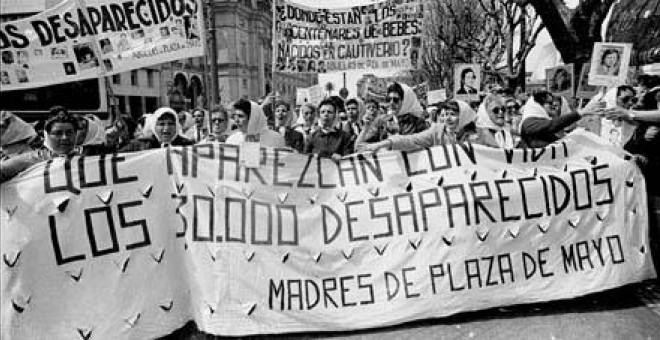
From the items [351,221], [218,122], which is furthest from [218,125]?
[351,221]

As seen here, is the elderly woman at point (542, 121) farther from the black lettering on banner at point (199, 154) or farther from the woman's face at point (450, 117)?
the black lettering on banner at point (199, 154)

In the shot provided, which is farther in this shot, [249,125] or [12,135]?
[249,125]

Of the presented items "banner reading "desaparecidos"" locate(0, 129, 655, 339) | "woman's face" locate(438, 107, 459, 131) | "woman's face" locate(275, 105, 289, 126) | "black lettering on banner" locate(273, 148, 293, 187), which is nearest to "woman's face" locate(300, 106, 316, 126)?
"woman's face" locate(275, 105, 289, 126)

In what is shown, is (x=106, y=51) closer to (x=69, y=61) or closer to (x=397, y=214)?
(x=69, y=61)

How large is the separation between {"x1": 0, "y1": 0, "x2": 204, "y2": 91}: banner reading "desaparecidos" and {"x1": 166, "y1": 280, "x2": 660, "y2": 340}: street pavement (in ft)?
8.10

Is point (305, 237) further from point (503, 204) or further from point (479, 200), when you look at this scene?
point (503, 204)

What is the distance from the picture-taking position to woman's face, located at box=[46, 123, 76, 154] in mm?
3877

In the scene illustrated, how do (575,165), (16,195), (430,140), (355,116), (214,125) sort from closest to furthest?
(16,195)
(575,165)
(430,140)
(214,125)
(355,116)

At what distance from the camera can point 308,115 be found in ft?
24.1

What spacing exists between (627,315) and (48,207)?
385 cm

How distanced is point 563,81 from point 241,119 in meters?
7.57

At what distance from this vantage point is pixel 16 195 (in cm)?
346

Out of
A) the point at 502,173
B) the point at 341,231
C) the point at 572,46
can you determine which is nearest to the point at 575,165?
the point at 502,173

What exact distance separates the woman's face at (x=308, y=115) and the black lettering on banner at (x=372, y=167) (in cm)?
320
